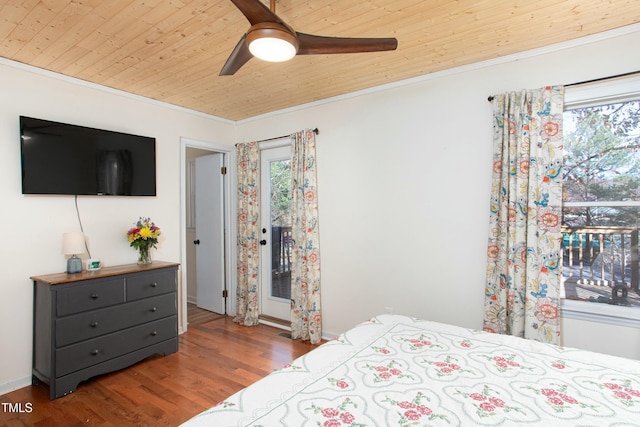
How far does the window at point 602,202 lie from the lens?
84.7 inches

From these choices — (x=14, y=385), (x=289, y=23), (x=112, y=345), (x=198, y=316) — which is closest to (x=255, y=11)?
(x=289, y=23)

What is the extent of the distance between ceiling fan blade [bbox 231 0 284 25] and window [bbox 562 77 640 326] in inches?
83.5

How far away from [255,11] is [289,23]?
0.74 meters

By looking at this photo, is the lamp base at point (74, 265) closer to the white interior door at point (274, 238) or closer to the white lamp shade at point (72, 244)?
the white lamp shade at point (72, 244)

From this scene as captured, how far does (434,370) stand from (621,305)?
1.75 metres

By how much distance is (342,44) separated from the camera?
166 cm

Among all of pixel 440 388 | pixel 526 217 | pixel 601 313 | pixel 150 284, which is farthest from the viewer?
pixel 150 284

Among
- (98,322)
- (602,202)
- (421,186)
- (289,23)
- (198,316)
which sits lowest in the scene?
(198,316)

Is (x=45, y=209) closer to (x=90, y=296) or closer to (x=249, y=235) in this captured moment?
(x=90, y=296)

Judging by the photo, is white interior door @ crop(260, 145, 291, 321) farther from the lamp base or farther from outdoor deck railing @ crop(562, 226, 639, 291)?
outdoor deck railing @ crop(562, 226, 639, 291)

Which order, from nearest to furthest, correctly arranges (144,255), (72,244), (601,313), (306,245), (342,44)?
1. (342,44)
2. (601,313)
3. (72,244)
4. (144,255)
5. (306,245)

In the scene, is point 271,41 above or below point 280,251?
above

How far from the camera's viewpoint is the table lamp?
2580mm

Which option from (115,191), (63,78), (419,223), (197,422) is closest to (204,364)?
(115,191)
